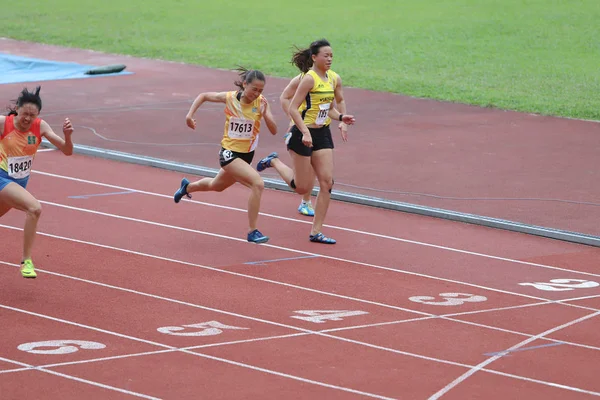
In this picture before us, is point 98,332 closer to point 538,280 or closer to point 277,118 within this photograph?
point 538,280

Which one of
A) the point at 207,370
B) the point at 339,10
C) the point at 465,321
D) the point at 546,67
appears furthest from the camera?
the point at 339,10

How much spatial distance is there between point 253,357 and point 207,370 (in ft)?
1.39

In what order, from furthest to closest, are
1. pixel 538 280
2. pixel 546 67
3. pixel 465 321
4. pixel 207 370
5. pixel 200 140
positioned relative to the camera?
1. pixel 546 67
2. pixel 200 140
3. pixel 538 280
4. pixel 465 321
5. pixel 207 370

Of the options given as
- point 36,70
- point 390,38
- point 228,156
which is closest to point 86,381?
point 228,156

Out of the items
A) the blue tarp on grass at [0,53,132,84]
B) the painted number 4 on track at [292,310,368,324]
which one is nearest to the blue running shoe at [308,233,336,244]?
the painted number 4 on track at [292,310,368,324]

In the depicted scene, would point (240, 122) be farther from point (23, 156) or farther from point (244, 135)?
point (23, 156)

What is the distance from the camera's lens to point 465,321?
9.35 m

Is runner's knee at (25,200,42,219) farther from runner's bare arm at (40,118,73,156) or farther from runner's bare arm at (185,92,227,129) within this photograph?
runner's bare arm at (185,92,227,129)

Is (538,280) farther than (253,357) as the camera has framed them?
Yes

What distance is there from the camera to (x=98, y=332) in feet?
28.7

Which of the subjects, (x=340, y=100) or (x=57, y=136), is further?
(x=340, y=100)

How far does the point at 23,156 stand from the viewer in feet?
32.2

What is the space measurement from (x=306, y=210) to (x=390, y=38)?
1830 cm

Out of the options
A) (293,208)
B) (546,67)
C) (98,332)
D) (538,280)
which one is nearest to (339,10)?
(546,67)
